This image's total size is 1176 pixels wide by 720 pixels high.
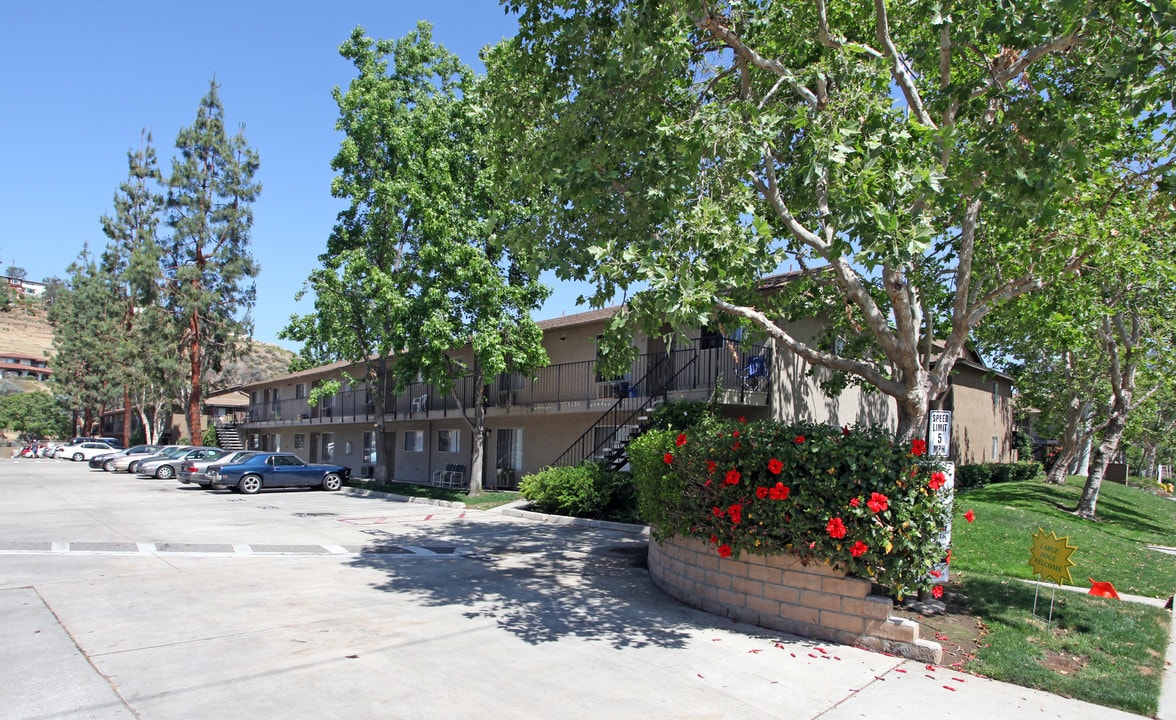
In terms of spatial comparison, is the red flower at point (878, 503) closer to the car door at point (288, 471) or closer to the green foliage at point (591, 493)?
the green foliage at point (591, 493)

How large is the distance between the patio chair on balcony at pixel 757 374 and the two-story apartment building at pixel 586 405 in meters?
0.03

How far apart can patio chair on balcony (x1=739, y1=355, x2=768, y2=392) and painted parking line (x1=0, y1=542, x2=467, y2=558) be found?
769 centimetres

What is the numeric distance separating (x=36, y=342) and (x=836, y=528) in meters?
147

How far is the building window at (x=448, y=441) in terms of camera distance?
27.7 meters

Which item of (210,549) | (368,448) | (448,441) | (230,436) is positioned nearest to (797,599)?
(210,549)

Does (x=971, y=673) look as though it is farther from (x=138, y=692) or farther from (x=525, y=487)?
(x=525, y=487)

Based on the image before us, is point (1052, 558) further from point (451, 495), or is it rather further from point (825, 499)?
point (451, 495)

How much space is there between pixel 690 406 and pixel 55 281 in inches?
6572

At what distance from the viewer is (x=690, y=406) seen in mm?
15328

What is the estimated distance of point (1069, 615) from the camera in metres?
7.79

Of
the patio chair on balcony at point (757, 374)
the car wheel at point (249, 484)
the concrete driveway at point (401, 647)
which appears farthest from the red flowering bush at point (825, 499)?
the car wheel at point (249, 484)

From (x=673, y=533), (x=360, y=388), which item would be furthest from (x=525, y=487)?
(x=360, y=388)

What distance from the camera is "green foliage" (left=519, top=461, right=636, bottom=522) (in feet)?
54.1

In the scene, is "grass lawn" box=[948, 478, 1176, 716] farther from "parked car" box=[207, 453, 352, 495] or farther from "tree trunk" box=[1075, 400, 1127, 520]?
"parked car" box=[207, 453, 352, 495]
